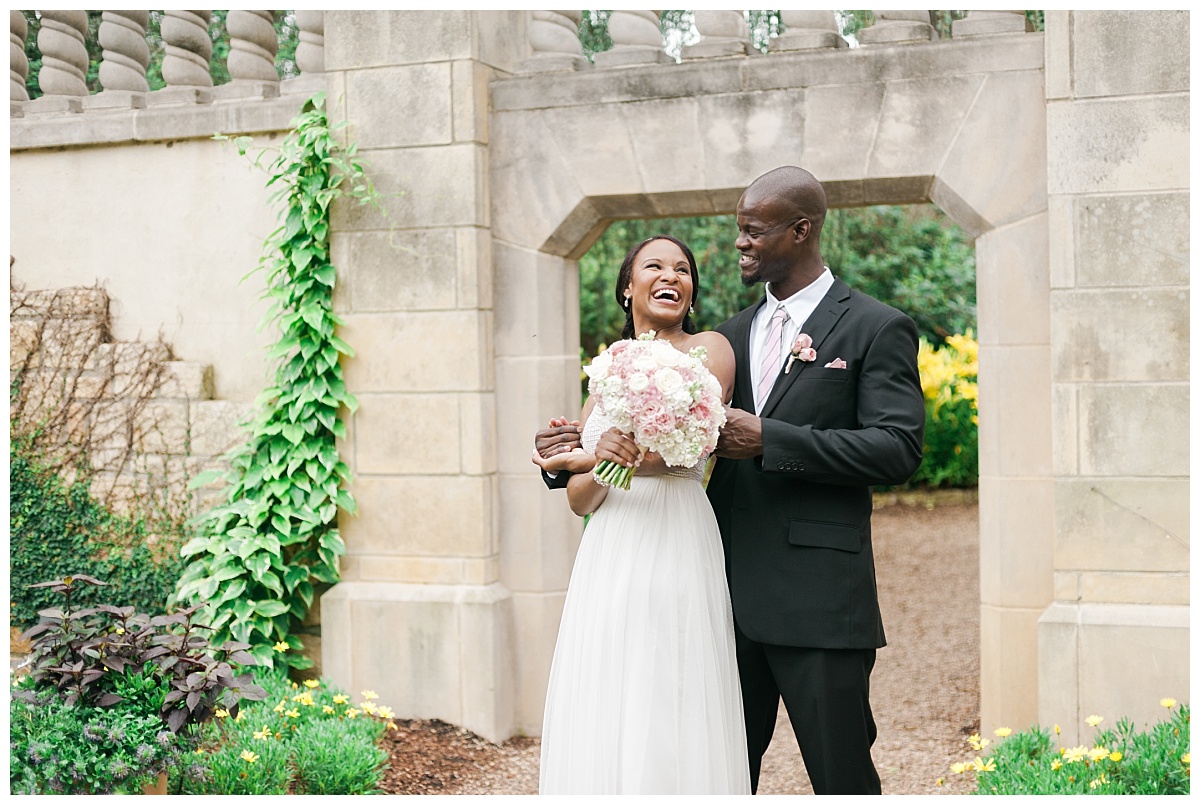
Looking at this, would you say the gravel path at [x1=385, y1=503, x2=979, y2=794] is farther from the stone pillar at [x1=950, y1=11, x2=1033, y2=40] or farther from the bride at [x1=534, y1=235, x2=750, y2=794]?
the stone pillar at [x1=950, y1=11, x2=1033, y2=40]

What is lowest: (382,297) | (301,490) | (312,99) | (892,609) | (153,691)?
(892,609)

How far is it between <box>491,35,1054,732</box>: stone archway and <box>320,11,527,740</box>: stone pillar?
12 cm

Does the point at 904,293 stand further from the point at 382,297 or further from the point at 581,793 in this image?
the point at 581,793

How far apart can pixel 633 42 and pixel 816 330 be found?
2.60m

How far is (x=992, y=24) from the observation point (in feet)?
15.3

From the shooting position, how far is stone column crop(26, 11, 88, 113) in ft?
19.5

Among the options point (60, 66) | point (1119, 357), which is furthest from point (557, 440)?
point (60, 66)

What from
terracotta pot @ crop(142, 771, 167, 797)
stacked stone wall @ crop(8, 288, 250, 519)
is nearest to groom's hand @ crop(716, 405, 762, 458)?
terracotta pot @ crop(142, 771, 167, 797)

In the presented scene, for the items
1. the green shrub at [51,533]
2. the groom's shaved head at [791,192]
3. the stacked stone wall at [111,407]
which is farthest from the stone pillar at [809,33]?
the green shrub at [51,533]

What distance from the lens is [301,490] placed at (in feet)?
17.6

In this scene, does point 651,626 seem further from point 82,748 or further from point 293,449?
point 293,449

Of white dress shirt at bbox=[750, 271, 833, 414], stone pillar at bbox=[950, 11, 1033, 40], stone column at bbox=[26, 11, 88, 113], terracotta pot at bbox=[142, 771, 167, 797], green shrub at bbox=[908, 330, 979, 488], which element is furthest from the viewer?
green shrub at bbox=[908, 330, 979, 488]

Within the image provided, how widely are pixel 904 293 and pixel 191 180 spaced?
8.53 meters

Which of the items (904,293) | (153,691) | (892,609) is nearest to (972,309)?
(904,293)
